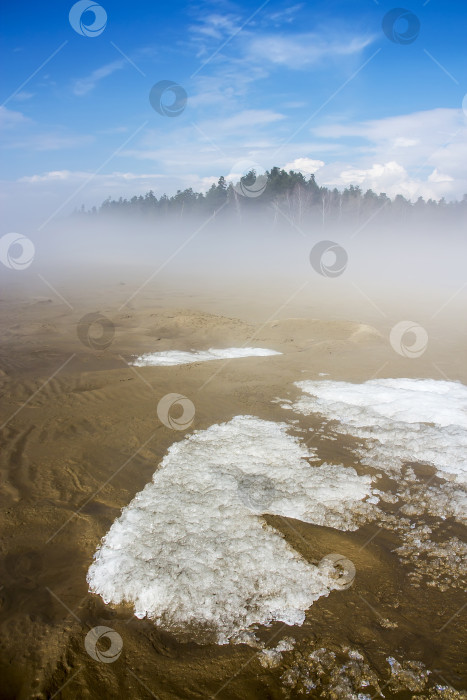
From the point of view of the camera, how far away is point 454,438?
545cm

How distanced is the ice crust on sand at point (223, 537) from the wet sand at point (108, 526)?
0.43 feet

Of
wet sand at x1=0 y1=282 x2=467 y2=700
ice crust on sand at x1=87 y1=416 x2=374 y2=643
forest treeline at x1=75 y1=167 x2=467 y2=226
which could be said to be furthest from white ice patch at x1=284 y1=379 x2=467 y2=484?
forest treeline at x1=75 y1=167 x2=467 y2=226

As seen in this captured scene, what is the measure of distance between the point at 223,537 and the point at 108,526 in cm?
108

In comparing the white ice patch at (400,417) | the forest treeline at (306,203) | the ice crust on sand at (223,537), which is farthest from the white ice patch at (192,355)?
the forest treeline at (306,203)

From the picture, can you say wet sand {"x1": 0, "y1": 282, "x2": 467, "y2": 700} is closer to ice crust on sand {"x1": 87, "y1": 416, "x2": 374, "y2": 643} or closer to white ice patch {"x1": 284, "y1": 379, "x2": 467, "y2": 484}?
ice crust on sand {"x1": 87, "y1": 416, "x2": 374, "y2": 643}

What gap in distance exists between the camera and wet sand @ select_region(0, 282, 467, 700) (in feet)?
8.06

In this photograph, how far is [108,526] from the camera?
371 centimetres

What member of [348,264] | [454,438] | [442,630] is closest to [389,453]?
[454,438]

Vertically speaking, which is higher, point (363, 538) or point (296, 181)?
point (296, 181)

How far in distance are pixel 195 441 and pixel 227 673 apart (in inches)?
118

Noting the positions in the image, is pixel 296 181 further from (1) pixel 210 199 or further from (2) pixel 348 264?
(2) pixel 348 264

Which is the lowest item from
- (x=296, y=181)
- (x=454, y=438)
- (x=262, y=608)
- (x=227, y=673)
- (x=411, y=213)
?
(x=227, y=673)

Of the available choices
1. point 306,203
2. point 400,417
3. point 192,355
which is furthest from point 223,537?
point 306,203

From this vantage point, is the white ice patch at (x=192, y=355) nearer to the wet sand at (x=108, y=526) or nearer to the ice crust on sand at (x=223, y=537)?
the wet sand at (x=108, y=526)
